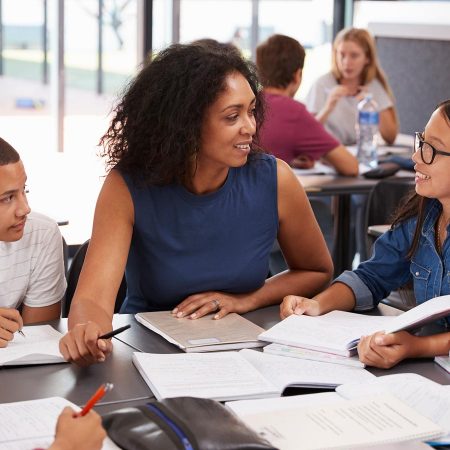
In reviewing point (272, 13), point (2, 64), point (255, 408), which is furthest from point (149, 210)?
point (2, 64)

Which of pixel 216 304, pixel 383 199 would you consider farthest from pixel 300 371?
pixel 383 199

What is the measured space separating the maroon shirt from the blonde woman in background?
0.94m

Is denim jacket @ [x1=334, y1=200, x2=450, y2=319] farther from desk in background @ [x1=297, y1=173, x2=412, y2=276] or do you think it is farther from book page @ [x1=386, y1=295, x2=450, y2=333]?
desk in background @ [x1=297, y1=173, x2=412, y2=276]

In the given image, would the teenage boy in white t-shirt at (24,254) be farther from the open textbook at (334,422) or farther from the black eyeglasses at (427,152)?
the black eyeglasses at (427,152)

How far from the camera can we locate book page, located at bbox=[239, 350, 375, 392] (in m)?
1.74

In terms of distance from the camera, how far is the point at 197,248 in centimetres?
229

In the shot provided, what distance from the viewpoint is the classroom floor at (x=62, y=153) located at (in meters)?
3.56

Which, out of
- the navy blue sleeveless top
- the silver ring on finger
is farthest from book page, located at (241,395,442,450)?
the navy blue sleeveless top

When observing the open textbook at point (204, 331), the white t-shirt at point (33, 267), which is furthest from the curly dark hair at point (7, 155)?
the open textbook at point (204, 331)

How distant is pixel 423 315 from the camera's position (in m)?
1.84

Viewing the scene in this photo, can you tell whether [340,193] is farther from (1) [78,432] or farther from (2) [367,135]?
(1) [78,432]

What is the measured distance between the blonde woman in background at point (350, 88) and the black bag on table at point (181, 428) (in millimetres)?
3695

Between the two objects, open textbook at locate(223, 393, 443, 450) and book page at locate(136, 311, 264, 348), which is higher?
open textbook at locate(223, 393, 443, 450)

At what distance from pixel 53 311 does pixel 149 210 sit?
334 millimetres
